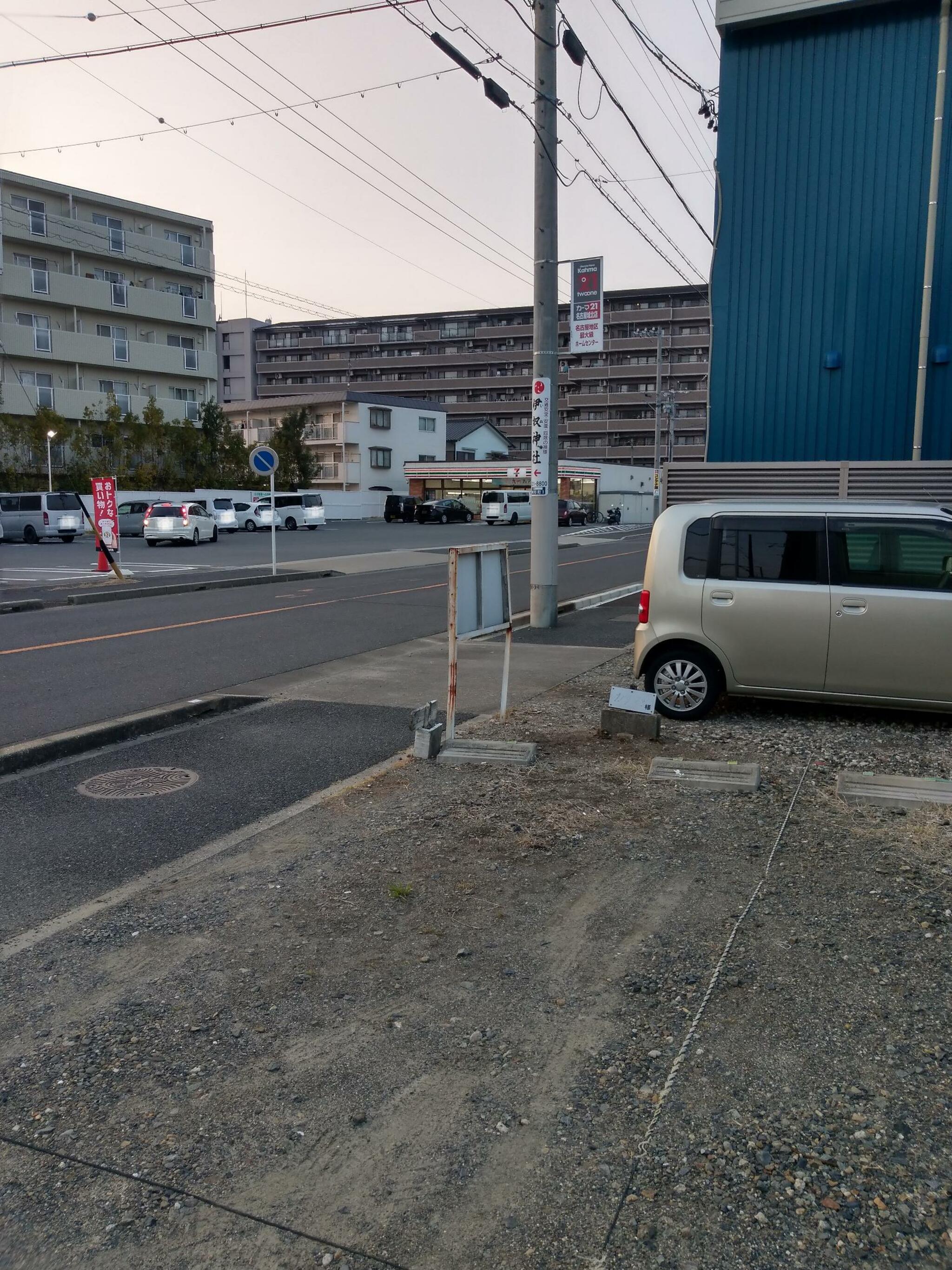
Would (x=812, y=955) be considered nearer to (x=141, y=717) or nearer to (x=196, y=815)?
(x=196, y=815)

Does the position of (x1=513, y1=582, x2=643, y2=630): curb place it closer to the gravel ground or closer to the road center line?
the road center line

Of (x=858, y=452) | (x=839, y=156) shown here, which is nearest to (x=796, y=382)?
(x=858, y=452)

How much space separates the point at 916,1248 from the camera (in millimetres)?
2301

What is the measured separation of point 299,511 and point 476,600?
4466 cm

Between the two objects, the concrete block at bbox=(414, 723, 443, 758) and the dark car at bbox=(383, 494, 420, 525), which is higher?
the dark car at bbox=(383, 494, 420, 525)

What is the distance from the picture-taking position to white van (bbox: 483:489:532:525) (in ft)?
190

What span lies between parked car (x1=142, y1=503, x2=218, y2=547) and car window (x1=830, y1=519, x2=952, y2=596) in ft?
99.4

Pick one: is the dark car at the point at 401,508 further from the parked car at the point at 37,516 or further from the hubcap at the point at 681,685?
the hubcap at the point at 681,685

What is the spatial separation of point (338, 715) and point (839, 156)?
34.1ft

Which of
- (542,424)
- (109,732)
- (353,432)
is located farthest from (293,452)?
(109,732)

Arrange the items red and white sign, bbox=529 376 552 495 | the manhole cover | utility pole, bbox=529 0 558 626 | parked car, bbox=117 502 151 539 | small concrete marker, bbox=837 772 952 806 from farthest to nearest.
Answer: parked car, bbox=117 502 151 539
red and white sign, bbox=529 376 552 495
utility pole, bbox=529 0 558 626
the manhole cover
small concrete marker, bbox=837 772 952 806

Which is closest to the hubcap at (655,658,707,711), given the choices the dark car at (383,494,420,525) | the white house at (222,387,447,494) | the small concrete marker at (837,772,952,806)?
the small concrete marker at (837,772,952,806)

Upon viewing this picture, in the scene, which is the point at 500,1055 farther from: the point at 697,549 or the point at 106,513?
the point at 106,513

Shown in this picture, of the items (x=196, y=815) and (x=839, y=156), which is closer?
(x=196, y=815)
